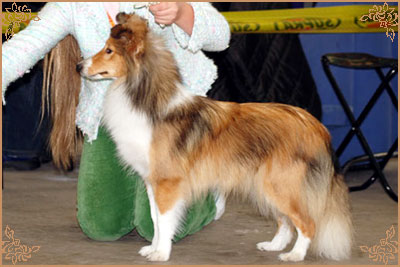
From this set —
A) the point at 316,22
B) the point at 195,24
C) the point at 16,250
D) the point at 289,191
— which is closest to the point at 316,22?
the point at 316,22

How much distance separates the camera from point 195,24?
3098 mm

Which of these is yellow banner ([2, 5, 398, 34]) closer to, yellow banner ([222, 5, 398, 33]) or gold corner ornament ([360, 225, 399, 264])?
yellow banner ([222, 5, 398, 33])

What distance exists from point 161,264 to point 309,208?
0.70 metres

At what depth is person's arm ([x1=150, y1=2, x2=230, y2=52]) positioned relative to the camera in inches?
117

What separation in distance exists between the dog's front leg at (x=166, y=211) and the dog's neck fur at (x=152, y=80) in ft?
0.96

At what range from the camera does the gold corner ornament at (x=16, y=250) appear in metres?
3.05

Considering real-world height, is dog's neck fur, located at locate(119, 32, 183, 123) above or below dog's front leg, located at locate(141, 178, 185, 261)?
above

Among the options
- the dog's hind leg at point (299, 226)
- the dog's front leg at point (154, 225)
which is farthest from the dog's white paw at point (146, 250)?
the dog's hind leg at point (299, 226)

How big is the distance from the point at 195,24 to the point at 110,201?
1.09m

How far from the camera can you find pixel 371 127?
6.15 meters

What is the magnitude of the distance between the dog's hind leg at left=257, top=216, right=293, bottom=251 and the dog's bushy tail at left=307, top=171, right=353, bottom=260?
221 mm

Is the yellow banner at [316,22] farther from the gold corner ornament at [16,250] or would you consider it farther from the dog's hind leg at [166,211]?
the gold corner ornament at [16,250]

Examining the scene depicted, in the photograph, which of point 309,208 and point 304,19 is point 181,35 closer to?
point 309,208

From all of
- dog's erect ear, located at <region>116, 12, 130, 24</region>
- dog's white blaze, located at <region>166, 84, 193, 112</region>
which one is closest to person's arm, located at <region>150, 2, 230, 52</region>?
dog's erect ear, located at <region>116, 12, 130, 24</region>
